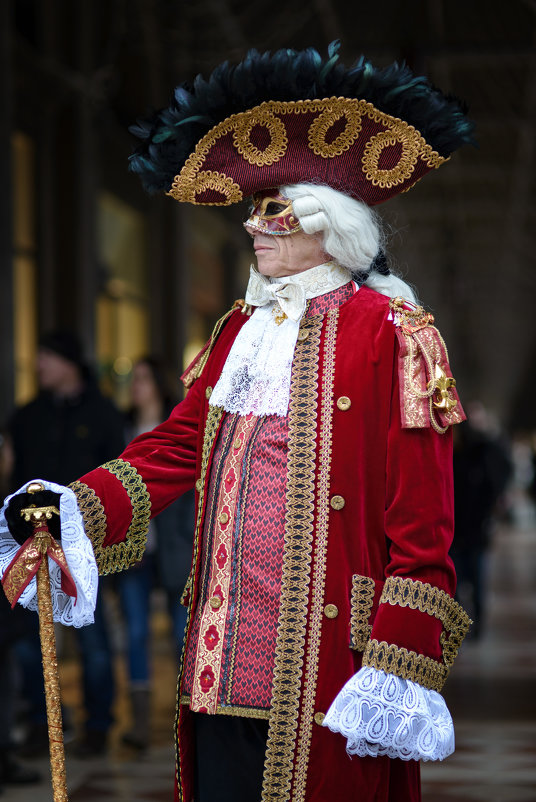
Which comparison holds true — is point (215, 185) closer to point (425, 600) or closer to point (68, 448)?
point (425, 600)

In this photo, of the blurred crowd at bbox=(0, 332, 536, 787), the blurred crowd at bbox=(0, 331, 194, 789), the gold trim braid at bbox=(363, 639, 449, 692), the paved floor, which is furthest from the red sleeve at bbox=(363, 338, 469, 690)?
the blurred crowd at bbox=(0, 331, 194, 789)

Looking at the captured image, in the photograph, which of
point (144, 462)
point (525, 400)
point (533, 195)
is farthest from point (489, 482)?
point (525, 400)

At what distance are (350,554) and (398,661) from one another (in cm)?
25

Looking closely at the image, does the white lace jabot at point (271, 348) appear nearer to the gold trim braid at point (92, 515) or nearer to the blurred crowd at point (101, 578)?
the gold trim braid at point (92, 515)

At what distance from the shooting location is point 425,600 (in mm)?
2465

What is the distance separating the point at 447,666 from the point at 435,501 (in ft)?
1.13

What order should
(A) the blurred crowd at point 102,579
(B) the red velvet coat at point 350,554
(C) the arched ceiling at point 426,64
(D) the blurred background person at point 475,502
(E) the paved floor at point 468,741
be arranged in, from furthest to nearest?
(C) the arched ceiling at point 426,64, (D) the blurred background person at point 475,502, (A) the blurred crowd at point 102,579, (E) the paved floor at point 468,741, (B) the red velvet coat at point 350,554

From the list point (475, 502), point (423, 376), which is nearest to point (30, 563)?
point (423, 376)

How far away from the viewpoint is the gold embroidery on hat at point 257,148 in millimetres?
2689

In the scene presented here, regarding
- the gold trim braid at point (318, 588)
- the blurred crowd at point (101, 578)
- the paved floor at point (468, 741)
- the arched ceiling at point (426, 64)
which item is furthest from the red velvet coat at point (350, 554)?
the blurred crowd at point (101, 578)

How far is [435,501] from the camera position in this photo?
2508 mm

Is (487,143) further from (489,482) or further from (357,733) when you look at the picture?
(357,733)

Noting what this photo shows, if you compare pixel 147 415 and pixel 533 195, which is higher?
pixel 533 195

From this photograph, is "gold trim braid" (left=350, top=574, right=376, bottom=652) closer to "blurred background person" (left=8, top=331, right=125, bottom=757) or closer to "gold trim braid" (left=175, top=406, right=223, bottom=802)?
"gold trim braid" (left=175, top=406, right=223, bottom=802)
